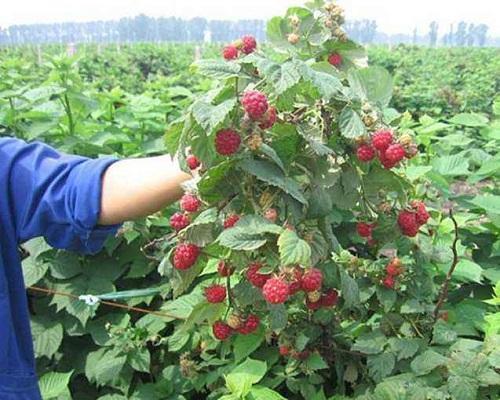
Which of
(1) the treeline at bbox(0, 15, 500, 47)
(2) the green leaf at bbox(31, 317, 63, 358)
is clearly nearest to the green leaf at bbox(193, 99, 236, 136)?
(2) the green leaf at bbox(31, 317, 63, 358)

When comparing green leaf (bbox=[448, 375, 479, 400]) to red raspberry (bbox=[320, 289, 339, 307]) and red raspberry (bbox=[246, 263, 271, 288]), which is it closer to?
red raspberry (bbox=[320, 289, 339, 307])

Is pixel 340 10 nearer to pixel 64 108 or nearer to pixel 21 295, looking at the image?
pixel 21 295

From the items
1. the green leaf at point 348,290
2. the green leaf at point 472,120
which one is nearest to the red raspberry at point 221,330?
the green leaf at point 348,290

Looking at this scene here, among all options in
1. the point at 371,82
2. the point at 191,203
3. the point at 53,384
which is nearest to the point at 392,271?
the point at 371,82

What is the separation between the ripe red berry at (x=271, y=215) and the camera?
1.20 m

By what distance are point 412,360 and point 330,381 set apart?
1.46ft

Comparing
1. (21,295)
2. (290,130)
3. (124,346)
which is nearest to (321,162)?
(290,130)

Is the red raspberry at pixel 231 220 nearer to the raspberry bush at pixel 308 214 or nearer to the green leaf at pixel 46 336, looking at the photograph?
the raspberry bush at pixel 308 214

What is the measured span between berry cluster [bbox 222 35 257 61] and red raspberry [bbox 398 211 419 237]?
1.60 ft

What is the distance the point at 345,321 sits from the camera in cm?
198

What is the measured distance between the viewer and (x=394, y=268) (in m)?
1.70

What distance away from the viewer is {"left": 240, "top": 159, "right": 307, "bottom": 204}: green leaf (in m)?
1.18

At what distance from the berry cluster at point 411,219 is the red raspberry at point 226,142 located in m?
0.48

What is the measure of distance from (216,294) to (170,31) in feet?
197
